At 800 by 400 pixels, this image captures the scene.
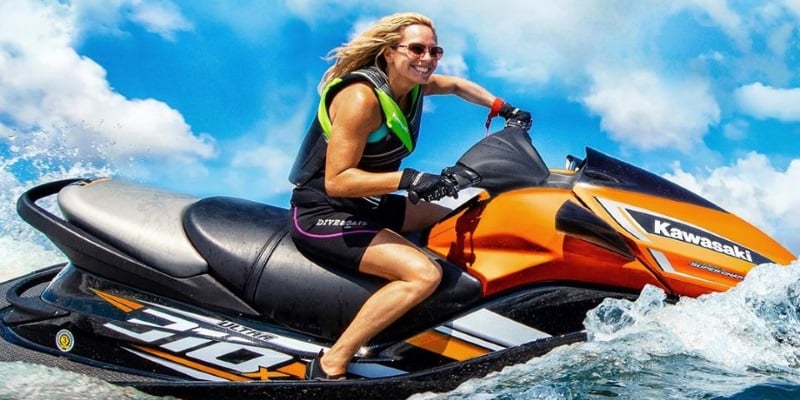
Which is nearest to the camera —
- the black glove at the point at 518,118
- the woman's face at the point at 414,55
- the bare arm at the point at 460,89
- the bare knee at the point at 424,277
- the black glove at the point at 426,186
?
the black glove at the point at 426,186

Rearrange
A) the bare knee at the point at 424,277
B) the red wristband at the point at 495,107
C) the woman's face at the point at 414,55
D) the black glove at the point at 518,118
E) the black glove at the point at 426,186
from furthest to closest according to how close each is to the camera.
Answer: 1. the red wristband at the point at 495,107
2. the black glove at the point at 518,118
3. the woman's face at the point at 414,55
4. the bare knee at the point at 424,277
5. the black glove at the point at 426,186

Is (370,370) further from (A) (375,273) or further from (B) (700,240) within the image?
(B) (700,240)

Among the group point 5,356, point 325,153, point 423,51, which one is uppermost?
point 423,51

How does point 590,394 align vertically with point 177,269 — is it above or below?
below

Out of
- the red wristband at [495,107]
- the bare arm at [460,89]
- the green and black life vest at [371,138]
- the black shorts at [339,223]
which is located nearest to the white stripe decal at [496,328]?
the black shorts at [339,223]

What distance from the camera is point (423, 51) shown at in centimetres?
342

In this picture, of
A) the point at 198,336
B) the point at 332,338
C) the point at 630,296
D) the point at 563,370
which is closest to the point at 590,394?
the point at 563,370

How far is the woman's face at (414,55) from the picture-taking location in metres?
3.41

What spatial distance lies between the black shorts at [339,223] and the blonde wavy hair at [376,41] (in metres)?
0.64

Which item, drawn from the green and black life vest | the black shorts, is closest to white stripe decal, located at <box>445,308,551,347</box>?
the black shorts

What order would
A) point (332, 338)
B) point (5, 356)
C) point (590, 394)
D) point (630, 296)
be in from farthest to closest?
point (5, 356)
point (332, 338)
point (630, 296)
point (590, 394)

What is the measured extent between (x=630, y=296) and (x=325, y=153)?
148cm

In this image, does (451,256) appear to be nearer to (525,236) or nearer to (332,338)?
(525,236)

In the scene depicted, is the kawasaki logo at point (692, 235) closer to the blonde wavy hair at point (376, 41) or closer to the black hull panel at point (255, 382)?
the black hull panel at point (255, 382)
